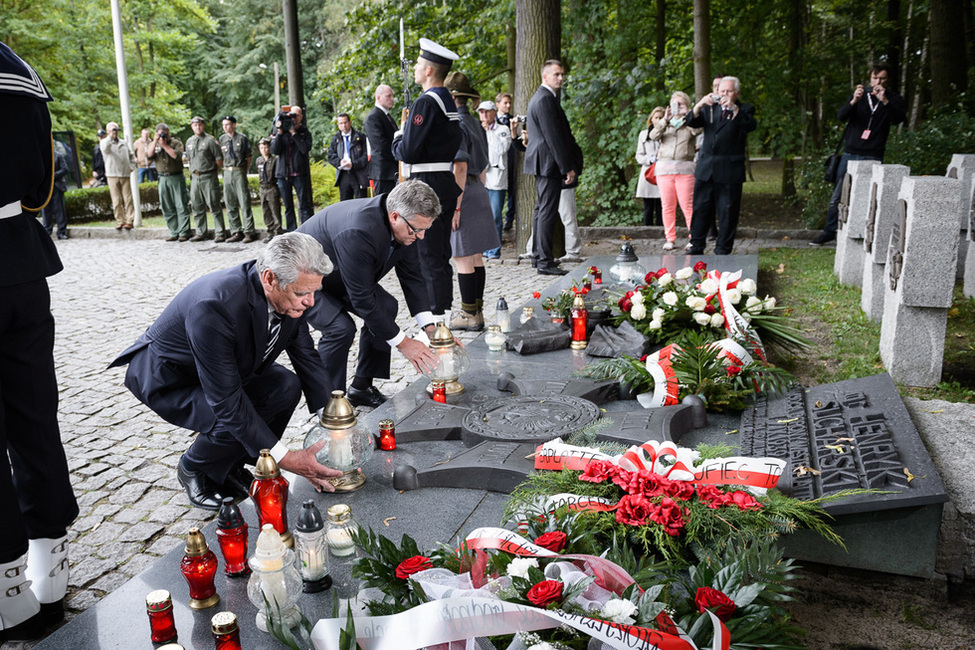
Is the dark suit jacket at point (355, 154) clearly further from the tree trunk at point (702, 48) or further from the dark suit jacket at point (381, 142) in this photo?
the tree trunk at point (702, 48)

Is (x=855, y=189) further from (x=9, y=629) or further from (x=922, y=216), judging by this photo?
(x=9, y=629)

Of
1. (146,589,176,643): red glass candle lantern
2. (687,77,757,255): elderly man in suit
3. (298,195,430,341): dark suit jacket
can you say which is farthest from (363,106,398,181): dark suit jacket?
(146,589,176,643): red glass candle lantern

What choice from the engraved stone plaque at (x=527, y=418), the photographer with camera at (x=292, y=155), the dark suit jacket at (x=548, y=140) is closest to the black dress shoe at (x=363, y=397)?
the engraved stone plaque at (x=527, y=418)

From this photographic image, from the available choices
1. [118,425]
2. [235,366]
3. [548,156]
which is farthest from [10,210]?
[548,156]

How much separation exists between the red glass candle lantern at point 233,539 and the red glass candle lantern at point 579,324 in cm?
295

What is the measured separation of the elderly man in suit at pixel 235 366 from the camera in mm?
3105

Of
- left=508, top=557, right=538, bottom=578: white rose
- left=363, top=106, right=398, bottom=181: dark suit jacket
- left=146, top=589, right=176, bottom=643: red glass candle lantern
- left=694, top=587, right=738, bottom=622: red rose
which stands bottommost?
left=146, top=589, right=176, bottom=643: red glass candle lantern

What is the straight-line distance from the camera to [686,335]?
4.89 m

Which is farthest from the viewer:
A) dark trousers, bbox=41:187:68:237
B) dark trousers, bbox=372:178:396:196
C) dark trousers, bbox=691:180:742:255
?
dark trousers, bbox=41:187:68:237

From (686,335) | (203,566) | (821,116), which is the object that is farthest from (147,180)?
(203,566)

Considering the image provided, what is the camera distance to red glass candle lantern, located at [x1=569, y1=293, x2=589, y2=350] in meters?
5.20

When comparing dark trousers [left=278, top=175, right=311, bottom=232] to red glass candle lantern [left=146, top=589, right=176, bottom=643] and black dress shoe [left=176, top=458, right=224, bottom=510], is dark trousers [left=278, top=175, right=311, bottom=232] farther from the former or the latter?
red glass candle lantern [left=146, top=589, right=176, bottom=643]

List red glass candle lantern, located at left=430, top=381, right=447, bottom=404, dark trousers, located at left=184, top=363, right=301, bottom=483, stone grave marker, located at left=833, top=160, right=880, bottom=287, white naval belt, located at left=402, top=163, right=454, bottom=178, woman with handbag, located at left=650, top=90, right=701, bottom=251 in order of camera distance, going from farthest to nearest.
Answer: woman with handbag, located at left=650, top=90, right=701, bottom=251
stone grave marker, located at left=833, top=160, right=880, bottom=287
white naval belt, located at left=402, top=163, right=454, bottom=178
red glass candle lantern, located at left=430, top=381, right=447, bottom=404
dark trousers, located at left=184, top=363, right=301, bottom=483

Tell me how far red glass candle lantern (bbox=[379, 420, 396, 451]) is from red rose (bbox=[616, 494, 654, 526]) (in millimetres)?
1307
